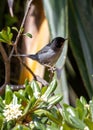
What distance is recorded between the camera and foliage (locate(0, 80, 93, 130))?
75cm

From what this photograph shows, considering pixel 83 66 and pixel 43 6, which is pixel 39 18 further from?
pixel 83 66

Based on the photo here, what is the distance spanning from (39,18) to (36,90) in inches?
58.3

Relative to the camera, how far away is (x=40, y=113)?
816 mm

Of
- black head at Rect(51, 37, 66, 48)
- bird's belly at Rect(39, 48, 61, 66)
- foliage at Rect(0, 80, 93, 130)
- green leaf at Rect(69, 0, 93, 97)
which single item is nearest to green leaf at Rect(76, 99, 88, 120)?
foliage at Rect(0, 80, 93, 130)

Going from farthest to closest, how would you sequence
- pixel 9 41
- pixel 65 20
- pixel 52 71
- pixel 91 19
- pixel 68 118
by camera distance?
pixel 91 19, pixel 65 20, pixel 52 71, pixel 9 41, pixel 68 118

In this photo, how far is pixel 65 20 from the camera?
82.5 inches

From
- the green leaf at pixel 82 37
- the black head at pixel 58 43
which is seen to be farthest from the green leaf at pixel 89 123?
the green leaf at pixel 82 37

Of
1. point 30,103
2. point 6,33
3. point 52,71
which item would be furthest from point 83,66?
point 30,103

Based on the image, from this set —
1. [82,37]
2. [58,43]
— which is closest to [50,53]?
[58,43]

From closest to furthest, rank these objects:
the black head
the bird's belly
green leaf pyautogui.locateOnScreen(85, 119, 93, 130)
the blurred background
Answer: green leaf pyautogui.locateOnScreen(85, 119, 93, 130) → the bird's belly → the black head → the blurred background

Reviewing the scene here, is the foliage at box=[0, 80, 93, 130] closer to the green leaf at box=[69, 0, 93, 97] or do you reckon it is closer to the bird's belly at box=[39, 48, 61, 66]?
the bird's belly at box=[39, 48, 61, 66]

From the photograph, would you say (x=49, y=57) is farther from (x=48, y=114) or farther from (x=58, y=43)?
(x=48, y=114)

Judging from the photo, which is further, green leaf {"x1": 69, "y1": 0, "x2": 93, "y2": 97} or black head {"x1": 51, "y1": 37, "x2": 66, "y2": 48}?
green leaf {"x1": 69, "y1": 0, "x2": 93, "y2": 97}

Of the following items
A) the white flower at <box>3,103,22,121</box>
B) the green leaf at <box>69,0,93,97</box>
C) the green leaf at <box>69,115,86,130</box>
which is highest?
the white flower at <box>3,103,22,121</box>
